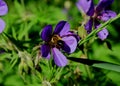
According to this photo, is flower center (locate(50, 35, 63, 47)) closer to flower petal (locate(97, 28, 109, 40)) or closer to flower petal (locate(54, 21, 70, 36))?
flower petal (locate(54, 21, 70, 36))

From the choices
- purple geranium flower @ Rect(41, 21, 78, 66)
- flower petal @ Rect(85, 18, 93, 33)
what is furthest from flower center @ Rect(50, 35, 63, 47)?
flower petal @ Rect(85, 18, 93, 33)

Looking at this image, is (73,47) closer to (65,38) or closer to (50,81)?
(65,38)

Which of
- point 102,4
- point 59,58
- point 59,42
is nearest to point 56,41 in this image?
point 59,42

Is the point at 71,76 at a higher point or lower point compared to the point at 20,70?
lower

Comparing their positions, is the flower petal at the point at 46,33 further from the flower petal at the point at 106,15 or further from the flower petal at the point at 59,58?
the flower petal at the point at 106,15

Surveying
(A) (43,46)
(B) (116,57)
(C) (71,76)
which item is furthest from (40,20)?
(A) (43,46)

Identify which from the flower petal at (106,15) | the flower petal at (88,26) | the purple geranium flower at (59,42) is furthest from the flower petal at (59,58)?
the flower petal at (106,15)

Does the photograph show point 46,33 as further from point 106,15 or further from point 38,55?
point 106,15
